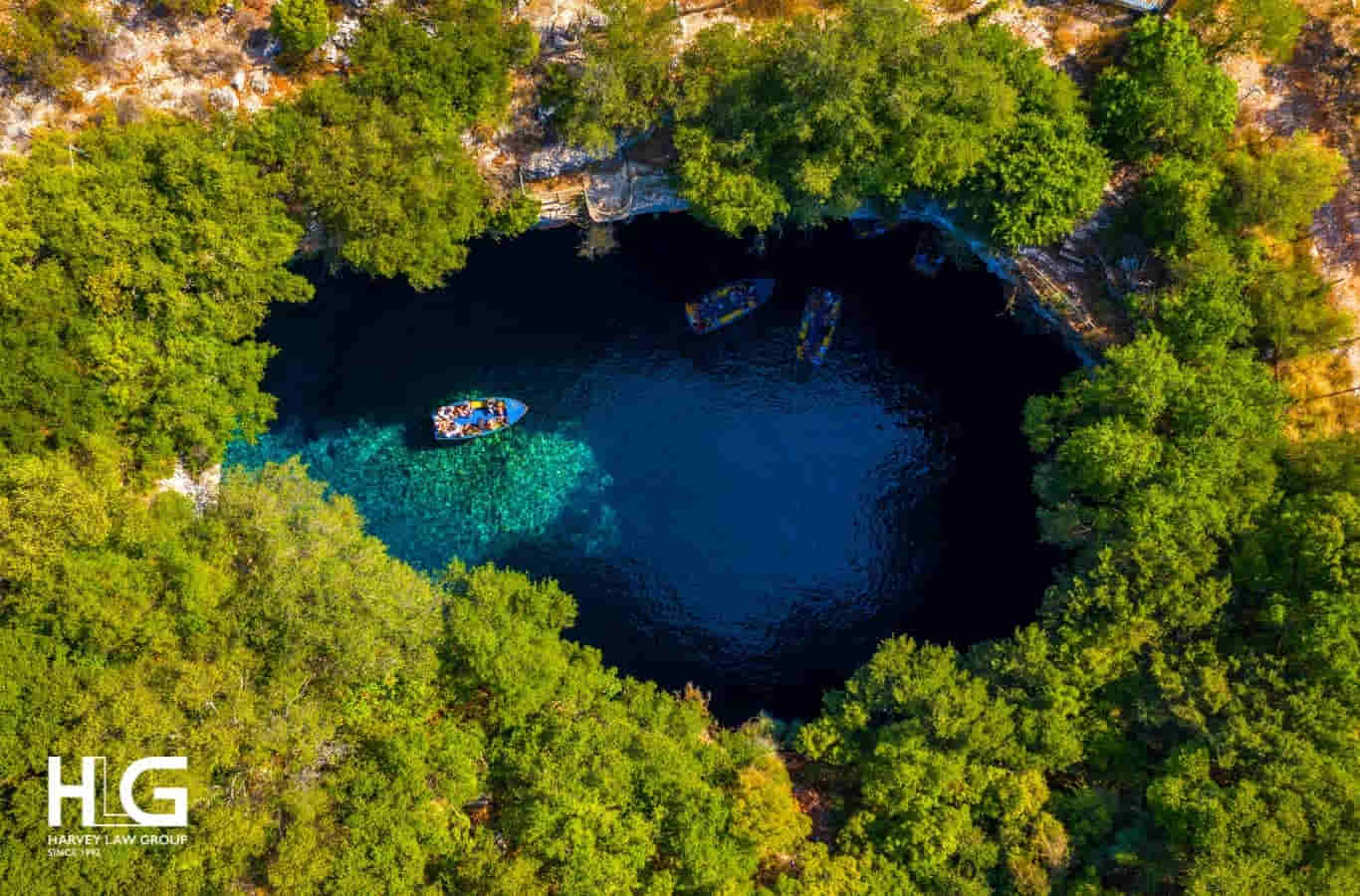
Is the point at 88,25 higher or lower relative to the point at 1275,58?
higher

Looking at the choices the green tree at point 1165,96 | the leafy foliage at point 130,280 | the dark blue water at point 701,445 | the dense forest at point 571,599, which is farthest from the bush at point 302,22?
the green tree at point 1165,96

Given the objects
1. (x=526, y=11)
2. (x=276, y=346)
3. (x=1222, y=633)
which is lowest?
(x=1222, y=633)

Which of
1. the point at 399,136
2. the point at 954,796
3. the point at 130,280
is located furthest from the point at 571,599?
the point at 130,280

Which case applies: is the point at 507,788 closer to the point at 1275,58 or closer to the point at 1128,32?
the point at 1128,32

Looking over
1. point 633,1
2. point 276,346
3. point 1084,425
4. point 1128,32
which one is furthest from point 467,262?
point 1128,32

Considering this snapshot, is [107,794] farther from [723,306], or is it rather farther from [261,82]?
[723,306]

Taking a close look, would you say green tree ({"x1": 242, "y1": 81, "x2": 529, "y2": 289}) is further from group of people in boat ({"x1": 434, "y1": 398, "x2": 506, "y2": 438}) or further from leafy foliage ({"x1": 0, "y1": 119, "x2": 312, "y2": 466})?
group of people in boat ({"x1": 434, "y1": 398, "x2": 506, "y2": 438})
